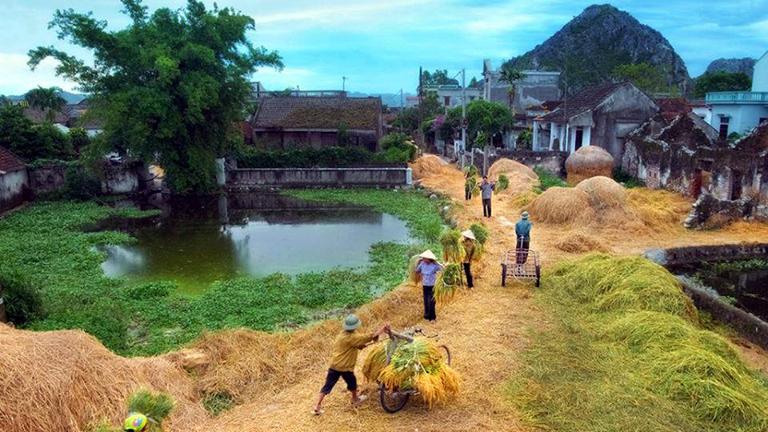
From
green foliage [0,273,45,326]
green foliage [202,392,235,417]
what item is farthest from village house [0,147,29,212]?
green foliage [202,392,235,417]

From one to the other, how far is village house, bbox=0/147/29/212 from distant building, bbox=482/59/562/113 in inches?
1767

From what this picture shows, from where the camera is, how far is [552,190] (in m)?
19.3

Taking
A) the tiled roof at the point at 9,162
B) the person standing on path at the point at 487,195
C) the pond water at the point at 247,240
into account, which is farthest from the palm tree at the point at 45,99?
the person standing on path at the point at 487,195

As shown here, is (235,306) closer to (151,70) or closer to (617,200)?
(617,200)

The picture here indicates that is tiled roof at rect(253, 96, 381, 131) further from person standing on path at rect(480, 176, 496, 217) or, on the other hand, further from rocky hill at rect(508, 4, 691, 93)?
rocky hill at rect(508, 4, 691, 93)

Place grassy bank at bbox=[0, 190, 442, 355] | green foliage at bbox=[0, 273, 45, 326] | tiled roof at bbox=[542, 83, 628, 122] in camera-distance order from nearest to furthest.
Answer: green foliage at bbox=[0, 273, 45, 326] → grassy bank at bbox=[0, 190, 442, 355] → tiled roof at bbox=[542, 83, 628, 122]

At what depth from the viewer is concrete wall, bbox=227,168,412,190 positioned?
30.6 meters

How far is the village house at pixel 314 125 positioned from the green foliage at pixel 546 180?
12628 mm

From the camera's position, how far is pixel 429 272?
10.2m

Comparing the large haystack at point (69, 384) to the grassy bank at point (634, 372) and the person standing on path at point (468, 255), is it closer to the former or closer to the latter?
the grassy bank at point (634, 372)

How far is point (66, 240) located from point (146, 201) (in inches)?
367

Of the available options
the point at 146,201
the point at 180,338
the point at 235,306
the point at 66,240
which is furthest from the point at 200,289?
the point at 146,201

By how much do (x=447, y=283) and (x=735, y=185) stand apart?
14.4 meters

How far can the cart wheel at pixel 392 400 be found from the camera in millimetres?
7004
